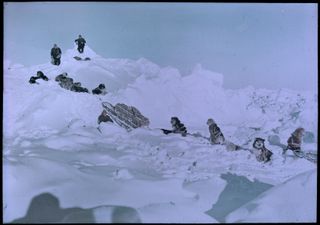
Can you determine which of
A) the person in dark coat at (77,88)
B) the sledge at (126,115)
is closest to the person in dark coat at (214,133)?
the sledge at (126,115)

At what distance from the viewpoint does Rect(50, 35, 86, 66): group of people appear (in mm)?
1979

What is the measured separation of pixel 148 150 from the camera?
1.98m

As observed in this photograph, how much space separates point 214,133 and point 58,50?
80 cm

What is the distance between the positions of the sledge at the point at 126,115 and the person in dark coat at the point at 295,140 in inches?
25.9

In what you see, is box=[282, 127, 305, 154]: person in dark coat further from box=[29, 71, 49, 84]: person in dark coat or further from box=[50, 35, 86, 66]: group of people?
box=[29, 71, 49, 84]: person in dark coat

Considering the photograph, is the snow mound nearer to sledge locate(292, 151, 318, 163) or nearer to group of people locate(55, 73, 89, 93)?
sledge locate(292, 151, 318, 163)

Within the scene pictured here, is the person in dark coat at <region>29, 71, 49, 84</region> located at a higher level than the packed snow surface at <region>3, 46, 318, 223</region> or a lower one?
higher

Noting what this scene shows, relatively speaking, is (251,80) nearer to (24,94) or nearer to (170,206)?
(170,206)

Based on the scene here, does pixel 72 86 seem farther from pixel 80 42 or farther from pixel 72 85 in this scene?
pixel 80 42

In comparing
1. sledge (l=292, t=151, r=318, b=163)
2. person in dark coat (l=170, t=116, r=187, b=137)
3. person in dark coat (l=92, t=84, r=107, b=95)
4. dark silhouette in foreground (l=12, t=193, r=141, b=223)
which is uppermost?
person in dark coat (l=92, t=84, r=107, b=95)

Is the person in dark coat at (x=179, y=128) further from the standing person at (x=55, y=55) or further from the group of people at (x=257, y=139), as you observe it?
the standing person at (x=55, y=55)

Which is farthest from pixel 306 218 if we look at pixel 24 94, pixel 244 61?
pixel 24 94

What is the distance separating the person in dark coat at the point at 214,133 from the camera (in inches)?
78.7

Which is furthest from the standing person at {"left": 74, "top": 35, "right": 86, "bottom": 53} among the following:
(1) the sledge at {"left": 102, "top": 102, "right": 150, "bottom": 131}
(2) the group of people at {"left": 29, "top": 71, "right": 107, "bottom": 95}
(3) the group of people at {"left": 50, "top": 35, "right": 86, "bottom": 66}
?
(1) the sledge at {"left": 102, "top": 102, "right": 150, "bottom": 131}
